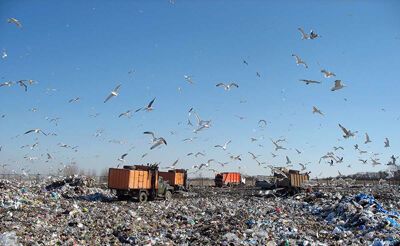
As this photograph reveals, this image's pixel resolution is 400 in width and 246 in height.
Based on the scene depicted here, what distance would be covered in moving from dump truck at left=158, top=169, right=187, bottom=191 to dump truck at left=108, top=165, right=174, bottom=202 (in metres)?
5.48

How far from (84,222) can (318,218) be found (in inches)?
295

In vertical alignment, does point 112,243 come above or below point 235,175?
below

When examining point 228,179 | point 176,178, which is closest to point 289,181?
point 176,178

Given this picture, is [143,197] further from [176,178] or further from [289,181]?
[289,181]

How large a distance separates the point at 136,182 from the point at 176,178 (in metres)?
Answer: 7.73

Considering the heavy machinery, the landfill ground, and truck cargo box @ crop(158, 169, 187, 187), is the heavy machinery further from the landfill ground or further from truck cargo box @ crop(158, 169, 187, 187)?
the landfill ground

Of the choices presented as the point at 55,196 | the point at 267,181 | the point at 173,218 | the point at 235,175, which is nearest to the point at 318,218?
the point at 173,218

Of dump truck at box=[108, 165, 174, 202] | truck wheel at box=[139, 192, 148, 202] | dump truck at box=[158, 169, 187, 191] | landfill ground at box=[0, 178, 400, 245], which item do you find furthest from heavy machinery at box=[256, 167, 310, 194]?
landfill ground at box=[0, 178, 400, 245]

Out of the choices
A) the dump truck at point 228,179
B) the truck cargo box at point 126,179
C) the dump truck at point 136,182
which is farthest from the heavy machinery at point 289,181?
the dump truck at point 228,179

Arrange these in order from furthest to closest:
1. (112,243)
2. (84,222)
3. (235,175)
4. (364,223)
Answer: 1. (235,175)
2. (84,222)
3. (364,223)
4. (112,243)

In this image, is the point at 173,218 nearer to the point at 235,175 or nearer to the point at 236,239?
the point at 236,239

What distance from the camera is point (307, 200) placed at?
61.9 feet

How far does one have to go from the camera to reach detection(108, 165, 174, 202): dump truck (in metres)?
19.0

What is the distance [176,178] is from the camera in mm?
26812
